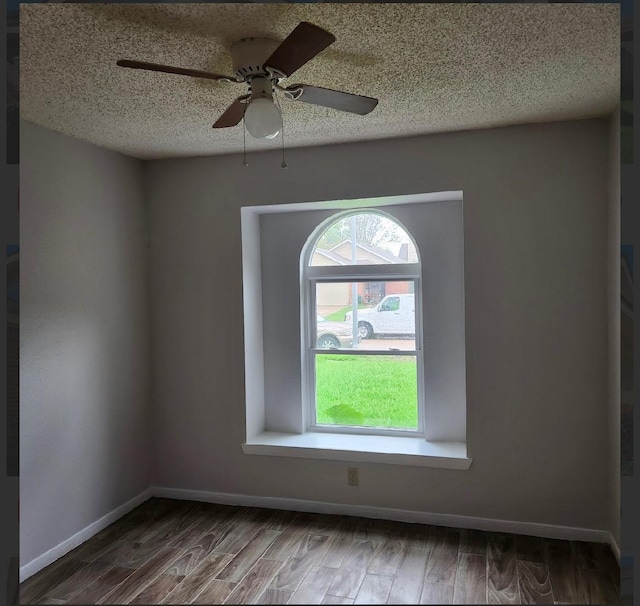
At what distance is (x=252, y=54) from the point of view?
1894 millimetres

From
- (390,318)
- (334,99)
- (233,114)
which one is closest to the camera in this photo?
(334,99)

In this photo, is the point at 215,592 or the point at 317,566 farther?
the point at 317,566

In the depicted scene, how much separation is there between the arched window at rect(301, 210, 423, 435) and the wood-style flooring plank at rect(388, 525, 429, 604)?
782mm

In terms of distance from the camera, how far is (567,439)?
296 centimetres

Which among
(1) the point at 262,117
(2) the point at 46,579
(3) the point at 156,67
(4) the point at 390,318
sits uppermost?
(3) the point at 156,67

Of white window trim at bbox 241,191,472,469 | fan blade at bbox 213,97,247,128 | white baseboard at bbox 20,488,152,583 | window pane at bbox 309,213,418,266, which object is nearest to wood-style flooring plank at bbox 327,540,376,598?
white window trim at bbox 241,191,472,469

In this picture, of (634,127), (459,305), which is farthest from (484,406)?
(634,127)

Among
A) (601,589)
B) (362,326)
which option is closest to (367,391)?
(362,326)

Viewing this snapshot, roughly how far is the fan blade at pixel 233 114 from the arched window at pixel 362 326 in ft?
4.80

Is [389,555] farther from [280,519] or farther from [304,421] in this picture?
[304,421]

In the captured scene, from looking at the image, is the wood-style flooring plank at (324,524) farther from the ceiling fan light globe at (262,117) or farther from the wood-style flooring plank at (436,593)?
the ceiling fan light globe at (262,117)

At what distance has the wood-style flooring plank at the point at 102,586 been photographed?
2.47 meters

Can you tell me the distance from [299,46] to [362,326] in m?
2.31

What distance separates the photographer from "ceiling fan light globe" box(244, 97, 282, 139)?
6.20 feet
